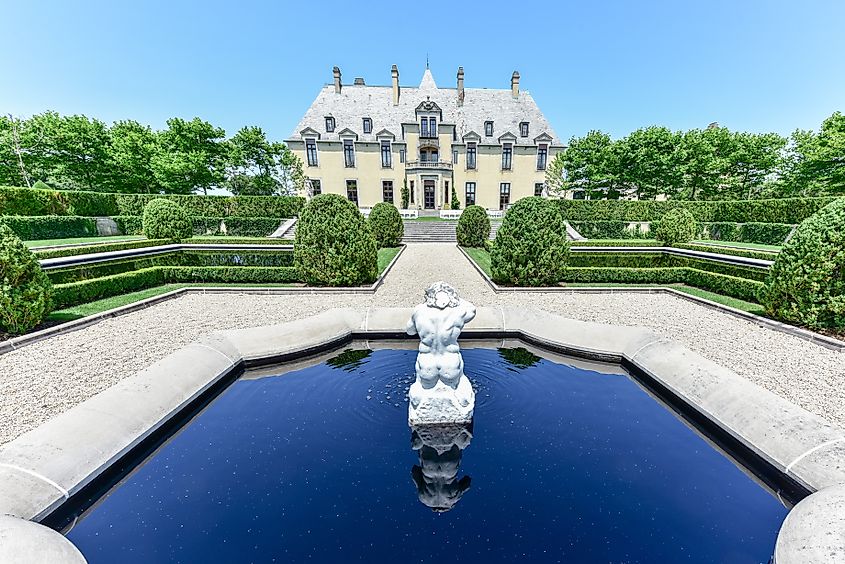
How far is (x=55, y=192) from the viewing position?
28375mm

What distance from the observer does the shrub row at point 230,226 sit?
3045 cm

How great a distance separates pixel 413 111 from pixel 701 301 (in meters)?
43.6

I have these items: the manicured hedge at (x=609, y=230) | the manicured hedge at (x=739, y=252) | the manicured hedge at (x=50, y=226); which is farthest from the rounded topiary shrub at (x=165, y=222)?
the manicured hedge at (x=609, y=230)

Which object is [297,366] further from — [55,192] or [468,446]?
[55,192]

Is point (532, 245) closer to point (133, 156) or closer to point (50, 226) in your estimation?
point (50, 226)

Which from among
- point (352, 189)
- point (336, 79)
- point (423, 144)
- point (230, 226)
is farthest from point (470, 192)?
point (230, 226)

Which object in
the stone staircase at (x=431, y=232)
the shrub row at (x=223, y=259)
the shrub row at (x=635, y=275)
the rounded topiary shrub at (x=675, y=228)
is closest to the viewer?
the shrub row at (x=635, y=275)

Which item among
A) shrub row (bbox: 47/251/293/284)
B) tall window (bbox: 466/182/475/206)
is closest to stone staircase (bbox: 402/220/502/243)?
tall window (bbox: 466/182/475/206)

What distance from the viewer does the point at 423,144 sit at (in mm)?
44938

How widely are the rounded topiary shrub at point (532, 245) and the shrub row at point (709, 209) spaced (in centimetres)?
2049

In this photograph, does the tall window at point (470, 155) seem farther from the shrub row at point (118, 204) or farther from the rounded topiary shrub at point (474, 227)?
the shrub row at point (118, 204)

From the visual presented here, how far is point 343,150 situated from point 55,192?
27631mm

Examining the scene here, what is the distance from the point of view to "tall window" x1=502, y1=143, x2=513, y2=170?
4623cm

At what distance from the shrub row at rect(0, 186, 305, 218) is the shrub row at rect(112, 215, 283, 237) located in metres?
1.61
